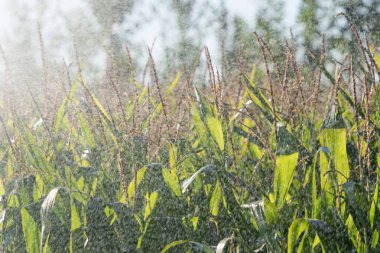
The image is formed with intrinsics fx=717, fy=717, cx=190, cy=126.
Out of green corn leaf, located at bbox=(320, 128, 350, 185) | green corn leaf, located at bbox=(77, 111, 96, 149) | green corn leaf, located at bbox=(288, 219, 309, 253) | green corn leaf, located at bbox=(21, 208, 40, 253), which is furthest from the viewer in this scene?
green corn leaf, located at bbox=(77, 111, 96, 149)

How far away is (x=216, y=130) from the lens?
6.57 feet

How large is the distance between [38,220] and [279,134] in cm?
74

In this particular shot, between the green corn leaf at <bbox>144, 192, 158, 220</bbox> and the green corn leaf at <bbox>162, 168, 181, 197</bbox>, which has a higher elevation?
the green corn leaf at <bbox>162, 168, 181, 197</bbox>

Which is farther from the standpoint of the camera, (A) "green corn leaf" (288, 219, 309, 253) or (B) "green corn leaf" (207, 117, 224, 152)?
(B) "green corn leaf" (207, 117, 224, 152)

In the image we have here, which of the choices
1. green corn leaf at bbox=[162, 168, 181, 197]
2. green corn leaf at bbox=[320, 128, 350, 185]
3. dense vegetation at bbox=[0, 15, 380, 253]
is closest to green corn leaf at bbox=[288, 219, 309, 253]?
dense vegetation at bbox=[0, 15, 380, 253]

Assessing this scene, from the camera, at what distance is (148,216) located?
6.56 ft

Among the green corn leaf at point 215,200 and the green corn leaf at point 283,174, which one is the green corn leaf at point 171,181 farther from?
the green corn leaf at point 283,174

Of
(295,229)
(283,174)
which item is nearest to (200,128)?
(283,174)

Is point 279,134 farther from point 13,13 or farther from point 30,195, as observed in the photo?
point 13,13

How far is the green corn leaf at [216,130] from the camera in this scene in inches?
78.1

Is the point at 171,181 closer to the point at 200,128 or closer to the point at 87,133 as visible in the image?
the point at 200,128

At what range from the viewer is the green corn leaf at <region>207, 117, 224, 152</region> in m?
1.98

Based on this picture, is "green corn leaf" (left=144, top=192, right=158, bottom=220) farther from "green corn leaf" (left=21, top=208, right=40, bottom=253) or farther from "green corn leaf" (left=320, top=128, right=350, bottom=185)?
"green corn leaf" (left=320, top=128, right=350, bottom=185)

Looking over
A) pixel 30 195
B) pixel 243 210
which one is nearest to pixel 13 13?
pixel 30 195
